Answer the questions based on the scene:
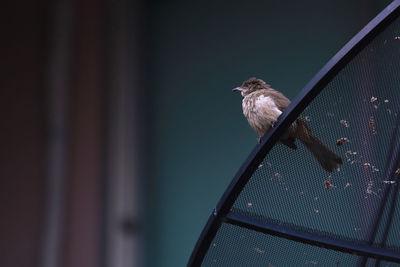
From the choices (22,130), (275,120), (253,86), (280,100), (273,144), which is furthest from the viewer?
(22,130)

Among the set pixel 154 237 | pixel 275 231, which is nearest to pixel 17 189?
pixel 154 237

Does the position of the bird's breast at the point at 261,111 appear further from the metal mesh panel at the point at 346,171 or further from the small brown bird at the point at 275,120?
the metal mesh panel at the point at 346,171

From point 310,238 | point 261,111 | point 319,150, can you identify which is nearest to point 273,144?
point 319,150

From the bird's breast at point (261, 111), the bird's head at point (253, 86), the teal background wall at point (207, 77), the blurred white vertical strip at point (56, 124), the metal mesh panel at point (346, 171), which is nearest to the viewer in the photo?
the metal mesh panel at point (346, 171)

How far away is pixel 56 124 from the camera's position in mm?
5059

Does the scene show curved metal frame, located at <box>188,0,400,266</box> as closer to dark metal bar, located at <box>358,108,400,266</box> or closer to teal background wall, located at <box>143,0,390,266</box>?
dark metal bar, located at <box>358,108,400,266</box>

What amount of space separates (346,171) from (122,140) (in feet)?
11.6

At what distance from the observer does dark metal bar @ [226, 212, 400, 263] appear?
5.14 feet

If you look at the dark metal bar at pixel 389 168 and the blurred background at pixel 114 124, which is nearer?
the dark metal bar at pixel 389 168

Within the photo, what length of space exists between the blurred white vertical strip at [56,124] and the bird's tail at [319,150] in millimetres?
3550

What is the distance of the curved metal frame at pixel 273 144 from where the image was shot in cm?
149

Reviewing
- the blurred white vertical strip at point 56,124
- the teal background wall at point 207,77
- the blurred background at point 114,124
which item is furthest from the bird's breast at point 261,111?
the blurred white vertical strip at point 56,124

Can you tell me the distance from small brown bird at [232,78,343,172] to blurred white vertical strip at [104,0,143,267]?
2195 mm

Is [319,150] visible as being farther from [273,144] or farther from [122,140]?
[122,140]
